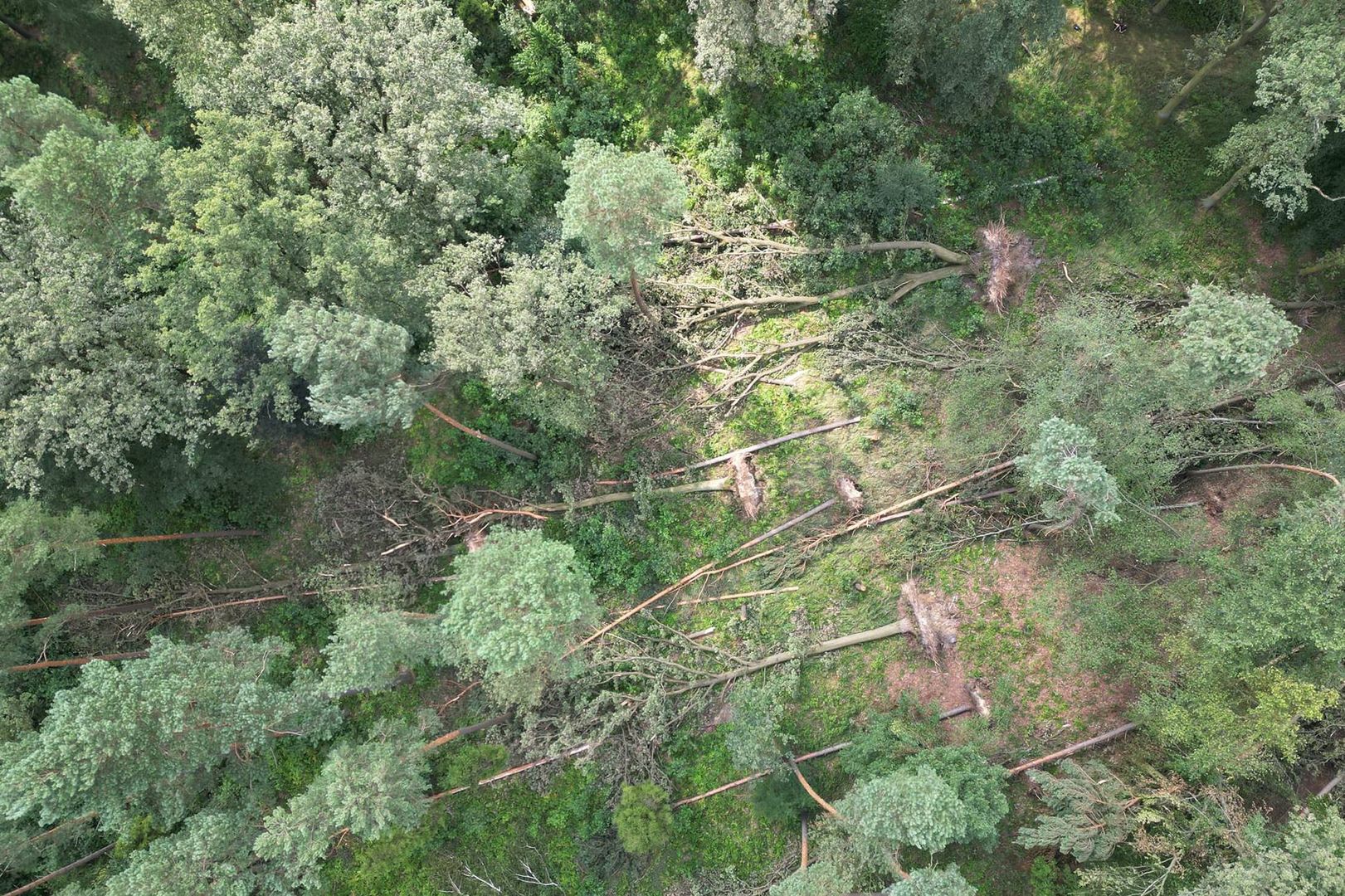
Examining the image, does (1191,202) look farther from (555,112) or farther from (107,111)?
(107,111)

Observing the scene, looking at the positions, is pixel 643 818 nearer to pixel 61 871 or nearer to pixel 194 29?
pixel 61 871

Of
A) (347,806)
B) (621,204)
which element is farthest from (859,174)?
(347,806)

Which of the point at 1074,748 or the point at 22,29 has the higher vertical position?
the point at 22,29

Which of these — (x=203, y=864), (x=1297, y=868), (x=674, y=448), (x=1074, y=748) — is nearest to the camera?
(x=1297, y=868)

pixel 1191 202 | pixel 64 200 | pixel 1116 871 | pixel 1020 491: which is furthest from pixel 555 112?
pixel 1116 871

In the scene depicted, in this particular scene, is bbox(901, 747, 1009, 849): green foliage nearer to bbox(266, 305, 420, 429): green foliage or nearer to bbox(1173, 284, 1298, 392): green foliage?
bbox(1173, 284, 1298, 392): green foliage

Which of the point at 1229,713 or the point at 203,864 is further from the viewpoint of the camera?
the point at 203,864

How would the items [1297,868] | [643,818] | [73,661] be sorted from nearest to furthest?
[1297,868], [643,818], [73,661]
